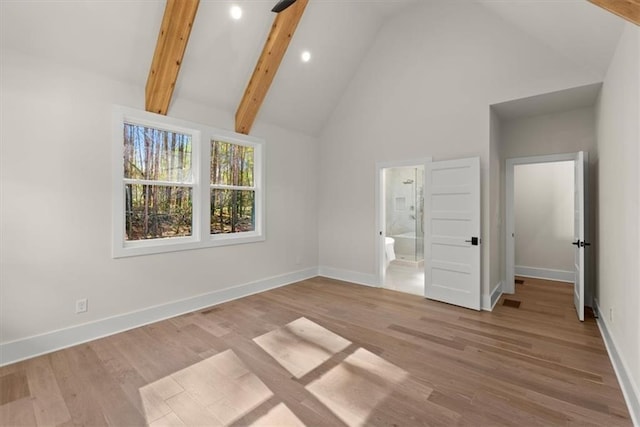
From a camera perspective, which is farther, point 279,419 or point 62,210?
point 62,210

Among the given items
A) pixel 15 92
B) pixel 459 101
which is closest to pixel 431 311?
pixel 459 101

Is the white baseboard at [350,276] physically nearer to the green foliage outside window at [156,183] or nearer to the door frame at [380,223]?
the door frame at [380,223]

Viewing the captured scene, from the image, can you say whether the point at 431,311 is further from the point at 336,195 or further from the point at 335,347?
the point at 336,195

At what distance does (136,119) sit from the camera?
133 inches

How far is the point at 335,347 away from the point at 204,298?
210 centimetres

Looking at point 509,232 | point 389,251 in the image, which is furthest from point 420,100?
point 389,251

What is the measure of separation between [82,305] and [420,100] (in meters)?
5.05

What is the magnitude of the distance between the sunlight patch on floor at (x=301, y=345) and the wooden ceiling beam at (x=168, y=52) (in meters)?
3.01

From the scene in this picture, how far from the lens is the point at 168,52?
312cm

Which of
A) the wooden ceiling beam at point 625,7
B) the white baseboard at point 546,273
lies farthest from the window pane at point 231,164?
the white baseboard at point 546,273

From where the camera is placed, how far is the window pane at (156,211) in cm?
343

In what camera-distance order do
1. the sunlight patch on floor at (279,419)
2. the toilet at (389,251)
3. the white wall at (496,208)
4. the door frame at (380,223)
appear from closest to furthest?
the sunlight patch on floor at (279,419) → the white wall at (496,208) → the door frame at (380,223) → the toilet at (389,251)

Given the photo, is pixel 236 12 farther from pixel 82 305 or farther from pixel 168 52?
pixel 82 305

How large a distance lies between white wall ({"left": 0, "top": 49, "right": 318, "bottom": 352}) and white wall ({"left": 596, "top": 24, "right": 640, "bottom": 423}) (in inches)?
172
